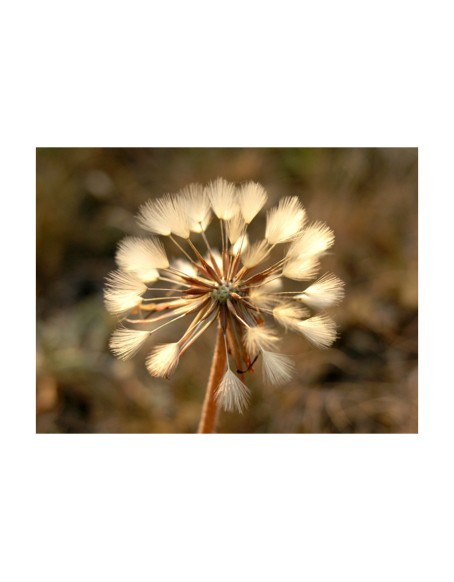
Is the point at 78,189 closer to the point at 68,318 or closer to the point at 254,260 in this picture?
the point at 68,318

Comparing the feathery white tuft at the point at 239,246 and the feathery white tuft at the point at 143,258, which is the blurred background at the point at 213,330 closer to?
the feathery white tuft at the point at 143,258

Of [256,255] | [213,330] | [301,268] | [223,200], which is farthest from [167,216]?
[213,330]

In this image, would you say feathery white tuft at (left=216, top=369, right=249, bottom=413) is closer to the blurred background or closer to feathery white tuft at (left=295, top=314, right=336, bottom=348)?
feathery white tuft at (left=295, top=314, right=336, bottom=348)

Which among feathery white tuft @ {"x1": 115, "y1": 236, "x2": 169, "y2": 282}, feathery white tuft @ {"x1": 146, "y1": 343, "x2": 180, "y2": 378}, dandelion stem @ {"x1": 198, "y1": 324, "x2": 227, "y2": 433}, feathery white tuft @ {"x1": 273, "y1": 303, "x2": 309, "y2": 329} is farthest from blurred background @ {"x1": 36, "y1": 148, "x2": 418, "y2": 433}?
feathery white tuft @ {"x1": 273, "y1": 303, "x2": 309, "y2": 329}

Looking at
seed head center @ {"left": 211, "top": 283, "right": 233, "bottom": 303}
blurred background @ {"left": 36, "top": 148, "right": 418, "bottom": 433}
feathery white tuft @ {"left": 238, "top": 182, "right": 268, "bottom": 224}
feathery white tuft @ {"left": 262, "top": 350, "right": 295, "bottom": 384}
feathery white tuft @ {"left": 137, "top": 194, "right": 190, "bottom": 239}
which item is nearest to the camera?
feathery white tuft @ {"left": 262, "top": 350, "right": 295, "bottom": 384}

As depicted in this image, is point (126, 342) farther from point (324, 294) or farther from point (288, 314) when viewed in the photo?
point (324, 294)

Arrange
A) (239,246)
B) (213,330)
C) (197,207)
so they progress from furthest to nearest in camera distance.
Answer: (213,330) < (197,207) < (239,246)
